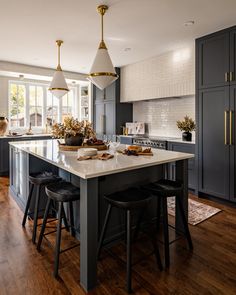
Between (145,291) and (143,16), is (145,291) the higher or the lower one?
the lower one

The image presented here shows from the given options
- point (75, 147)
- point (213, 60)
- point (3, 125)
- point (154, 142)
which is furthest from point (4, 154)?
point (213, 60)

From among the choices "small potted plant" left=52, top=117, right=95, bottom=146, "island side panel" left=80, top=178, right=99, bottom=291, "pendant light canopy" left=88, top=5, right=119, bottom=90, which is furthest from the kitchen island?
"pendant light canopy" left=88, top=5, right=119, bottom=90

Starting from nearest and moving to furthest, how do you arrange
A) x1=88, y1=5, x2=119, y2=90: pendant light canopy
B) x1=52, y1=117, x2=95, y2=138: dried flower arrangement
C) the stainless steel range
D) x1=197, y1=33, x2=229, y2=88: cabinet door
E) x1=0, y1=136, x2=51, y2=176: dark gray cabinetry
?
x1=88, y1=5, x2=119, y2=90: pendant light canopy, x1=52, y1=117, x2=95, y2=138: dried flower arrangement, x1=197, y1=33, x2=229, y2=88: cabinet door, the stainless steel range, x1=0, y1=136, x2=51, y2=176: dark gray cabinetry

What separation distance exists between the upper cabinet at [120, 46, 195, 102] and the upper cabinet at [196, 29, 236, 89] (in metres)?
0.38

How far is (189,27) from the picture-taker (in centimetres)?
333

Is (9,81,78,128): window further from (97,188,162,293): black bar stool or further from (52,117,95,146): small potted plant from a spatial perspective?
(97,188,162,293): black bar stool

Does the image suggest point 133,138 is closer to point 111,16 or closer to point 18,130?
point 111,16

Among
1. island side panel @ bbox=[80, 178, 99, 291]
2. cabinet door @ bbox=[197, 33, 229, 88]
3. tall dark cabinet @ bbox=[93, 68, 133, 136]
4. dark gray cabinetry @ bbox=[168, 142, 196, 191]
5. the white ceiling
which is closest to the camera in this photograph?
island side panel @ bbox=[80, 178, 99, 291]

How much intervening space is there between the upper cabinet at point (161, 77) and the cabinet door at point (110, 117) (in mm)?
333

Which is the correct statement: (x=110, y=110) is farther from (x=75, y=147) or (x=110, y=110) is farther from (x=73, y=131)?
(x=75, y=147)

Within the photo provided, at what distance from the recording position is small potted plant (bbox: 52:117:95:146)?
9.63 feet

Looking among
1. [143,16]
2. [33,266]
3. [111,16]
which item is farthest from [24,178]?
[143,16]

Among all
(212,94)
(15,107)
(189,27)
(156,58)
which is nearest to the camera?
(189,27)

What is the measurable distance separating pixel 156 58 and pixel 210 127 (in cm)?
202
